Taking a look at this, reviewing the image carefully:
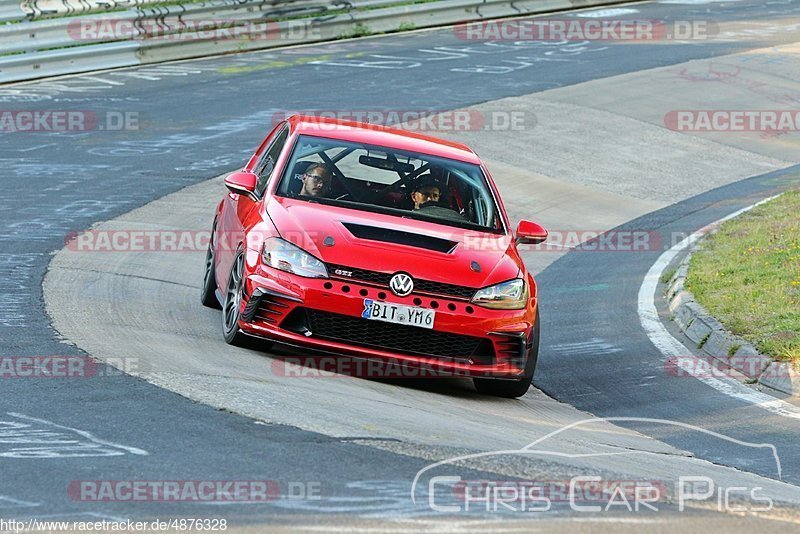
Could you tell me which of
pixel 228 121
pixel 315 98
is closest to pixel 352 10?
pixel 315 98

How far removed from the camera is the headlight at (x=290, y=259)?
28.4ft

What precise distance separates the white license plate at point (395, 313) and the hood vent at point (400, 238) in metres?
0.51

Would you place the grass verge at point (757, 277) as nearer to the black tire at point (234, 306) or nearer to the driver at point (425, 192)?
the driver at point (425, 192)

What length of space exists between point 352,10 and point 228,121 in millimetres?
8365

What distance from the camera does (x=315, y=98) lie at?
69.9 ft

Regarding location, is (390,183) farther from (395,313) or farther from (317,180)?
(395,313)

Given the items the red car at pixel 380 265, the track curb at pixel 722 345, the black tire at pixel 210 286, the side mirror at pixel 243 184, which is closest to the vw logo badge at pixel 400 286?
the red car at pixel 380 265

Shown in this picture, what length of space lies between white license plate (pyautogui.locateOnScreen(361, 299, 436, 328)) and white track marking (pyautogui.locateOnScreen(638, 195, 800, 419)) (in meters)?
2.63

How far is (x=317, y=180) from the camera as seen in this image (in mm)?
9805

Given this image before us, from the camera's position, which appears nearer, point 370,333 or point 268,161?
point 370,333

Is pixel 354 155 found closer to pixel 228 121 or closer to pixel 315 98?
pixel 228 121

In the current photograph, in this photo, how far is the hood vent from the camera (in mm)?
8945

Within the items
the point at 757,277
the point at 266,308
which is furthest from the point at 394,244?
the point at 757,277

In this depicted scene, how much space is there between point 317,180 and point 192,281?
105 inches
